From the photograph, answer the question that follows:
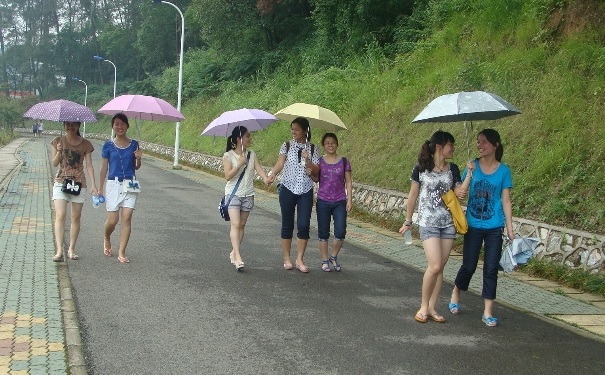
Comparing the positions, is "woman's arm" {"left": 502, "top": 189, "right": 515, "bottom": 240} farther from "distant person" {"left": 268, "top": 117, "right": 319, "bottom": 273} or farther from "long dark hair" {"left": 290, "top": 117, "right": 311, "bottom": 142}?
"long dark hair" {"left": 290, "top": 117, "right": 311, "bottom": 142}

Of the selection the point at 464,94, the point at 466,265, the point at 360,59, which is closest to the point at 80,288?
the point at 466,265

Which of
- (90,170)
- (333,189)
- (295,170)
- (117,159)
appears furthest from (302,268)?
(90,170)

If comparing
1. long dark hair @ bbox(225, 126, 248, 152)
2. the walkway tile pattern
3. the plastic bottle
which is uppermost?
long dark hair @ bbox(225, 126, 248, 152)

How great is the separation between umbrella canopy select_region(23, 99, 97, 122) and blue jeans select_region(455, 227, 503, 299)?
4.58 m

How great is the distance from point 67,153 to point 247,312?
3368 millimetres

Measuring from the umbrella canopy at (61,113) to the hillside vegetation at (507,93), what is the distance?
618cm

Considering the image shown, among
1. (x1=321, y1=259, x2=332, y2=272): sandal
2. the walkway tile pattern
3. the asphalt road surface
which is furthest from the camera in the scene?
(x1=321, y1=259, x2=332, y2=272): sandal

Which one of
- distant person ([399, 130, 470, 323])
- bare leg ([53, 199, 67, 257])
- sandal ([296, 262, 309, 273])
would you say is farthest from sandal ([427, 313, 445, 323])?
bare leg ([53, 199, 67, 257])

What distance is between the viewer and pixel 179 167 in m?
29.1

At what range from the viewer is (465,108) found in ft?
21.0

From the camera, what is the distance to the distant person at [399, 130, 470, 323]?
6.39m

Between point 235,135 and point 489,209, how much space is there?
10.9 feet

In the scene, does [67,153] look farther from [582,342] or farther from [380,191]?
[380,191]

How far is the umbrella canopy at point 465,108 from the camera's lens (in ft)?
20.9
